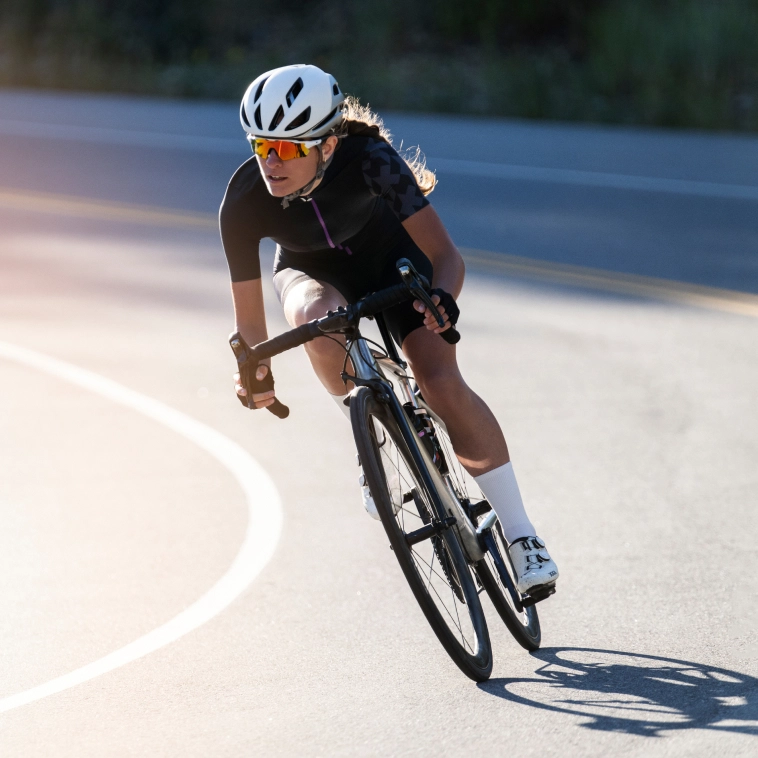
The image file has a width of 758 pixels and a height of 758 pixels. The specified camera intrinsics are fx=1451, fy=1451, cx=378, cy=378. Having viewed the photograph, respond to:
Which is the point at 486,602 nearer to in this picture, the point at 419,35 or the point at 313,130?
the point at 313,130

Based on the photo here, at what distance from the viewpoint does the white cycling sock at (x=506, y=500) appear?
5.16 m

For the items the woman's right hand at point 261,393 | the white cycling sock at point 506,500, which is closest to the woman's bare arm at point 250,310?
the woman's right hand at point 261,393

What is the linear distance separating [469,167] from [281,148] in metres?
14.5

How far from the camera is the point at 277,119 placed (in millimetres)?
4770

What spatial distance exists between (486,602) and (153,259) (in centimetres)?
881

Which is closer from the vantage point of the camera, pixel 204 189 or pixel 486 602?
pixel 486 602

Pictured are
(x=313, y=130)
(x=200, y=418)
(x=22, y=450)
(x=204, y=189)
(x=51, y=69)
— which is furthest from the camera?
(x=51, y=69)

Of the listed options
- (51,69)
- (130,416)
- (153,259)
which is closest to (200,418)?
(130,416)

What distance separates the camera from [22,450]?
26.4 ft

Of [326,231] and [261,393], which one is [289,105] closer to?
[326,231]

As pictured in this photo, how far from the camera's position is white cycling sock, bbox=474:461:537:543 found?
516 cm

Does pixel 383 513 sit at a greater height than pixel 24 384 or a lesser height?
greater

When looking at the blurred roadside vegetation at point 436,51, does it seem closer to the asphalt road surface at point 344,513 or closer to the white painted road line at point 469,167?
the white painted road line at point 469,167

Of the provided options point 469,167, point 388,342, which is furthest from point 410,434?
point 469,167
